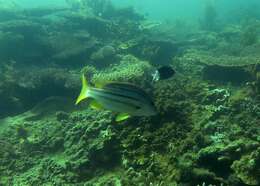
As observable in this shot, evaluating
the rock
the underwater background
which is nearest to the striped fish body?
the underwater background

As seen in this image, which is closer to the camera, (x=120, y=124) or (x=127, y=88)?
(x=127, y=88)

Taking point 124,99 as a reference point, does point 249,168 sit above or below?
below

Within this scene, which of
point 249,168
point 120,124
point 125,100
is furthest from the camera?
point 120,124

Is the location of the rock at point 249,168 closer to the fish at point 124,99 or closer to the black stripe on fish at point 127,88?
the fish at point 124,99

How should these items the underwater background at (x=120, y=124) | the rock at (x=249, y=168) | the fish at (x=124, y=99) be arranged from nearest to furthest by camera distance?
the fish at (x=124, y=99)
the rock at (x=249, y=168)
the underwater background at (x=120, y=124)

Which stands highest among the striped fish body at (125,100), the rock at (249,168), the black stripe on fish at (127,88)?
the black stripe on fish at (127,88)

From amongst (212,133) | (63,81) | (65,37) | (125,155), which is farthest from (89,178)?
(65,37)

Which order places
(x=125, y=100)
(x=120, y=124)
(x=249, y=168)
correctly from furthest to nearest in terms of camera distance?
(x=120, y=124) < (x=249, y=168) < (x=125, y=100)

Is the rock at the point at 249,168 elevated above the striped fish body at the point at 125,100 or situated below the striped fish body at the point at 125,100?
below

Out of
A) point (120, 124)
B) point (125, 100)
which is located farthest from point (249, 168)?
point (120, 124)

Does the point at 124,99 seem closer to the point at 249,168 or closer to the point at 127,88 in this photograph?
the point at 127,88

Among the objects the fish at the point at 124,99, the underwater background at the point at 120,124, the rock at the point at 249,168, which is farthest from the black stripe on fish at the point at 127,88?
the rock at the point at 249,168

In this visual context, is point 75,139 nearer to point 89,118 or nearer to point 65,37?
point 89,118

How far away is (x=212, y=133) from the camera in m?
6.85
